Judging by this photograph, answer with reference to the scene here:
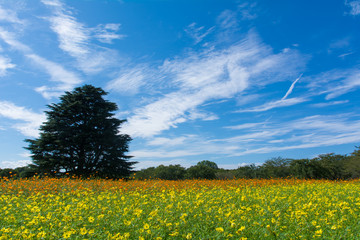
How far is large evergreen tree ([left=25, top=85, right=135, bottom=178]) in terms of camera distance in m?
17.5

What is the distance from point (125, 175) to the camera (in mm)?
18797

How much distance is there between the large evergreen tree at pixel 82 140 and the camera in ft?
57.3

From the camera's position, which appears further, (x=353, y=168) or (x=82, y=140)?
(x=353, y=168)

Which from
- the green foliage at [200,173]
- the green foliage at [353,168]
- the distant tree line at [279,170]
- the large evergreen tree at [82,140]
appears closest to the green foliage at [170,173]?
the distant tree line at [279,170]

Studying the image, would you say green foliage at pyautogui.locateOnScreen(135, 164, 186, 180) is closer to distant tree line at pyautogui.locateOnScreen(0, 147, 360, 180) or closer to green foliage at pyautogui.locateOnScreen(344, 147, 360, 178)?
distant tree line at pyautogui.locateOnScreen(0, 147, 360, 180)

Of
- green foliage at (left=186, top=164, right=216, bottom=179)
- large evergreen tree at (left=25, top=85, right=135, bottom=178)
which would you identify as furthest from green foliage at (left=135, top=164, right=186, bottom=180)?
large evergreen tree at (left=25, top=85, right=135, bottom=178)

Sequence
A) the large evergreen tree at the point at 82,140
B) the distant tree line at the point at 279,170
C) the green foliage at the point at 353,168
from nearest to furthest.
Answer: the large evergreen tree at the point at 82,140
the distant tree line at the point at 279,170
the green foliage at the point at 353,168

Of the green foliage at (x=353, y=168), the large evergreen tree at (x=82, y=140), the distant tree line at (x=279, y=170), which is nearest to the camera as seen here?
the large evergreen tree at (x=82, y=140)

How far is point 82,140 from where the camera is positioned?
18359 millimetres

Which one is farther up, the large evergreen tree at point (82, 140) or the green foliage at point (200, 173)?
the large evergreen tree at point (82, 140)

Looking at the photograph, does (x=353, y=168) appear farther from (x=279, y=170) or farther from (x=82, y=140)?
(x=82, y=140)

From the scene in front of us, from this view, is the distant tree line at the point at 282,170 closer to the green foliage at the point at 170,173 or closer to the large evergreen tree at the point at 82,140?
the green foliage at the point at 170,173

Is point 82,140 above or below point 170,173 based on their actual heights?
above

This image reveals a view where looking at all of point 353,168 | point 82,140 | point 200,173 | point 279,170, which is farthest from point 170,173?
point 353,168
